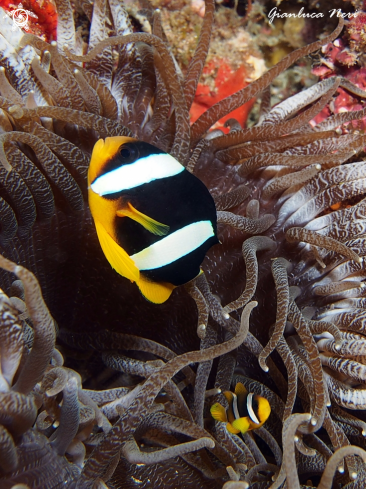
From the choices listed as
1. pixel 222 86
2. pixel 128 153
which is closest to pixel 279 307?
pixel 128 153

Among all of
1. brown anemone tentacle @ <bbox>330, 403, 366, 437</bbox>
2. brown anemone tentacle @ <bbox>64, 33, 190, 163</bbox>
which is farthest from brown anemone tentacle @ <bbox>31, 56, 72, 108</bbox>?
brown anemone tentacle @ <bbox>330, 403, 366, 437</bbox>

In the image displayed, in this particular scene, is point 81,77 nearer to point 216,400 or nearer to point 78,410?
point 78,410

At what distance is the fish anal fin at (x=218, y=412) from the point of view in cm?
109

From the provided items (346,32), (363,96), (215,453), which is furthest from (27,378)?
(346,32)

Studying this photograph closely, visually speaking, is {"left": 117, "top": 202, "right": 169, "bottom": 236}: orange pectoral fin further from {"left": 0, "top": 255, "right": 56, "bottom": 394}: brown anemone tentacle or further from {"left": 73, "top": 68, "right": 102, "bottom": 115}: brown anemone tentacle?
{"left": 73, "top": 68, "right": 102, "bottom": 115}: brown anemone tentacle

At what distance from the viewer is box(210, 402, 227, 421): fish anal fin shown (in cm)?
109

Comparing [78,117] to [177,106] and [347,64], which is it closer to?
[177,106]

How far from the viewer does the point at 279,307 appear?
1.09 metres

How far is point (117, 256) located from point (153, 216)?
0.13 metres

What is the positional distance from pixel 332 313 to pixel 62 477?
96cm

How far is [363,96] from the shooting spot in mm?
1727

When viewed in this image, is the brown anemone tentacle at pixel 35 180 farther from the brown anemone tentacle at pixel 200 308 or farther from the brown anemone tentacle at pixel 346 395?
the brown anemone tentacle at pixel 346 395

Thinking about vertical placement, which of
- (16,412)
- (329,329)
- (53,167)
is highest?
(53,167)

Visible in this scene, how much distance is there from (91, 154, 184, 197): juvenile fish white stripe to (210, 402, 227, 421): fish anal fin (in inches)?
27.5
